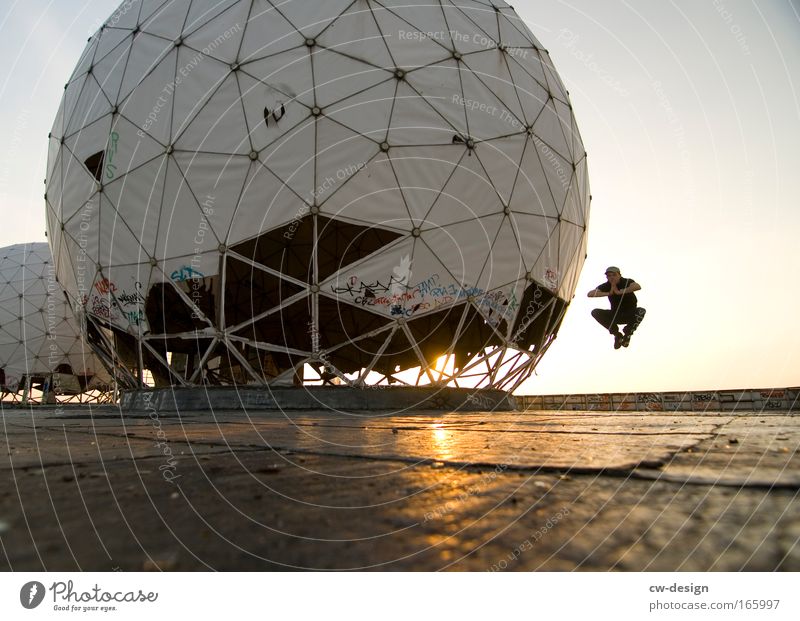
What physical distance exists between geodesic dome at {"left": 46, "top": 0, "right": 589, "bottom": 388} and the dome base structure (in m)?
0.62

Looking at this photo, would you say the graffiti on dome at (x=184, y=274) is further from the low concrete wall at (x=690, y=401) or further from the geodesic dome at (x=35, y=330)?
the geodesic dome at (x=35, y=330)

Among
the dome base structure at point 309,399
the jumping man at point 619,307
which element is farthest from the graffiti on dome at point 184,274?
the jumping man at point 619,307

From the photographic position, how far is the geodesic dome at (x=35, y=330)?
87.1ft

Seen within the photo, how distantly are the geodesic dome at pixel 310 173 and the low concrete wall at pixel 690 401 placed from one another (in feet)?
16.5

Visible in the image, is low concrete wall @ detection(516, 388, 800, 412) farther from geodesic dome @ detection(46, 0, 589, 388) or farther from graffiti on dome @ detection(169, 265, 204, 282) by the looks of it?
graffiti on dome @ detection(169, 265, 204, 282)

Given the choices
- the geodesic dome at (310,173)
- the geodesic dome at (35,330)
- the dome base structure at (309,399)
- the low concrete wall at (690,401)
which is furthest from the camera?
the geodesic dome at (35,330)

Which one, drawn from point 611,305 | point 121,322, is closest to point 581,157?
point 611,305

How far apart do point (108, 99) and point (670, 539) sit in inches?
495

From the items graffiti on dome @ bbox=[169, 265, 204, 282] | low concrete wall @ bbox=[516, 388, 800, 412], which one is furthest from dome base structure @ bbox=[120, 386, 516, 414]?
low concrete wall @ bbox=[516, 388, 800, 412]

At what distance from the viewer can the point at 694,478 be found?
1.38 m

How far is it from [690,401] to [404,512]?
46.8ft

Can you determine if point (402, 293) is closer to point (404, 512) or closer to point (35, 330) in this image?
point (404, 512)

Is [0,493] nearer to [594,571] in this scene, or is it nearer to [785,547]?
[594,571]

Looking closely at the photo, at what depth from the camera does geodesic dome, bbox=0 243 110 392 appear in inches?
1045
